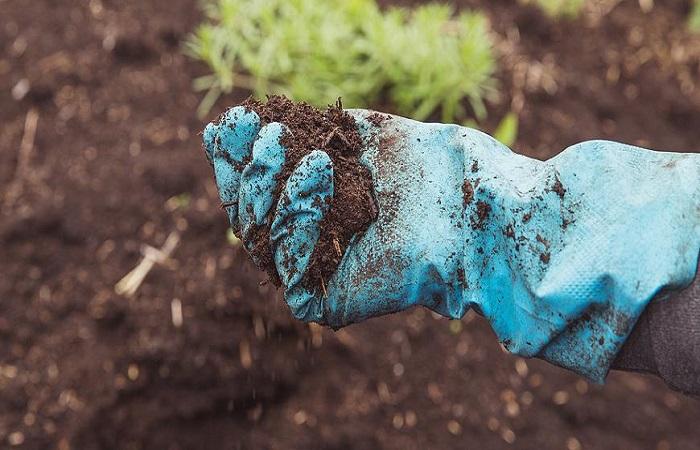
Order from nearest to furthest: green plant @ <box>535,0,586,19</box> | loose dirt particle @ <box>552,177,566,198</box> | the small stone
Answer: loose dirt particle @ <box>552,177,566,198</box> < the small stone < green plant @ <box>535,0,586,19</box>

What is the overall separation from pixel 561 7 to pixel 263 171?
2228mm

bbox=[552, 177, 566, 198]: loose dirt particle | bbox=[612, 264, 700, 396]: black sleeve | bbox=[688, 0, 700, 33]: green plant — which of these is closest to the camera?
bbox=[612, 264, 700, 396]: black sleeve

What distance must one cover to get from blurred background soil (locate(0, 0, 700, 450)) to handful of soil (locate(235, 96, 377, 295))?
77 centimetres

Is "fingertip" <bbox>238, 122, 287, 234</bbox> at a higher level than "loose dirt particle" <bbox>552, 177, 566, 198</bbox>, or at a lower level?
lower

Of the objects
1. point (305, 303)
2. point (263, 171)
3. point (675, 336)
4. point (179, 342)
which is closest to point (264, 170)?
point (263, 171)

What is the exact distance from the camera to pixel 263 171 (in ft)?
4.37

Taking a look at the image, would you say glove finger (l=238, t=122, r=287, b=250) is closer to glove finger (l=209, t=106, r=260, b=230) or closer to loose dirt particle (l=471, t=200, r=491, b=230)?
glove finger (l=209, t=106, r=260, b=230)

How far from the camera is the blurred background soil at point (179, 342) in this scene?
6.61 feet

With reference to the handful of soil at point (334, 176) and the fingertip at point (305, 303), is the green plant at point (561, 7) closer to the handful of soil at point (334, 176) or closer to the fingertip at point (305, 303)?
the handful of soil at point (334, 176)

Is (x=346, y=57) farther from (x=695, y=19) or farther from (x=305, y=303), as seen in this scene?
(x=695, y=19)

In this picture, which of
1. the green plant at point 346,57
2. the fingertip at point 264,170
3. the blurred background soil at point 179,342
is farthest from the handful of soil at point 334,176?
the green plant at point 346,57

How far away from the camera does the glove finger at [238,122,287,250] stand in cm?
132

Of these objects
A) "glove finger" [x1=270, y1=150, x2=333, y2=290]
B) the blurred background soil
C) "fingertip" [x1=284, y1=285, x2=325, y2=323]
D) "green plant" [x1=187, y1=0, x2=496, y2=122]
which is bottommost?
the blurred background soil

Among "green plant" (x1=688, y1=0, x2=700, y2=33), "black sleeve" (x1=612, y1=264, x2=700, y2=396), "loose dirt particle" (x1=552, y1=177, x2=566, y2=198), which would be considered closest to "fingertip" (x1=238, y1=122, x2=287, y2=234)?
"loose dirt particle" (x1=552, y1=177, x2=566, y2=198)
